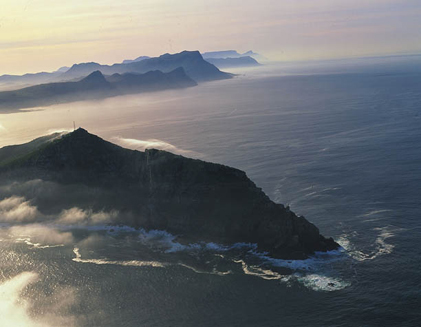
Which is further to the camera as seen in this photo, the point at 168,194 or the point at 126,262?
the point at 168,194

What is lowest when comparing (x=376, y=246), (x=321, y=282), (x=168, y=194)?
(x=321, y=282)

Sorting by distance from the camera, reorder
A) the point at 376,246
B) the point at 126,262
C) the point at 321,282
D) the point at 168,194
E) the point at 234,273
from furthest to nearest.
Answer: the point at 168,194 → the point at 126,262 → the point at 376,246 → the point at 234,273 → the point at 321,282

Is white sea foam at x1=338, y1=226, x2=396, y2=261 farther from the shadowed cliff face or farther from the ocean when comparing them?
the shadowed cliff face

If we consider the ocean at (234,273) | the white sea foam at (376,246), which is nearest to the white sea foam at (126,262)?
the ocean at (234,273)

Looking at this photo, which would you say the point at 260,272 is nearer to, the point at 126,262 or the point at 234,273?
the point at 234,273

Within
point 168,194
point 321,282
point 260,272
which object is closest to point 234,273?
point 260,272

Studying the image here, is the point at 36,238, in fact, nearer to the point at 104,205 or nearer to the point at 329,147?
the point at 104,205

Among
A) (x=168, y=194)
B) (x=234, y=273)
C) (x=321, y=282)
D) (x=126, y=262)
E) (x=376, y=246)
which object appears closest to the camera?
(x=321, y=282)

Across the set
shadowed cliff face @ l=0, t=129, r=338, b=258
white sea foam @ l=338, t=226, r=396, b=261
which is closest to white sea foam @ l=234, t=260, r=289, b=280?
shadowed cliff face @ l=0, t=129, r=338, b=258
